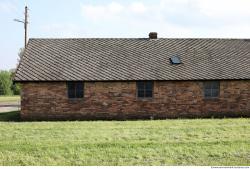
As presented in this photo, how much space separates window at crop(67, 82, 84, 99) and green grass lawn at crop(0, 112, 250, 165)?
5249 millimetres

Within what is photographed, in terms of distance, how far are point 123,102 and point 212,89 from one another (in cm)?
545

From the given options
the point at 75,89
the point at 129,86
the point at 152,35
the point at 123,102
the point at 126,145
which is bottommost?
the point at 126,145

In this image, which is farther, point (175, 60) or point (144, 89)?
point (175, 60)

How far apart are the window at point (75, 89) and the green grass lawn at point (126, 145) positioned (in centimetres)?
525

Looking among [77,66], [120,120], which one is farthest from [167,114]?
[77,66]

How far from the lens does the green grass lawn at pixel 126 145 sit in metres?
11.9

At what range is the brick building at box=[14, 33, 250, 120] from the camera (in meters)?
23.6

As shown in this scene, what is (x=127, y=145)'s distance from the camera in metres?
13.9

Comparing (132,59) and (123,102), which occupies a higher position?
(132,59)

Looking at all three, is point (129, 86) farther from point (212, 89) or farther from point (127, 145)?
point (127, 145)

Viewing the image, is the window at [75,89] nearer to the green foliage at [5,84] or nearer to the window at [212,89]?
the window at [212,89]

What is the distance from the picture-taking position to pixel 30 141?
48.9 feet

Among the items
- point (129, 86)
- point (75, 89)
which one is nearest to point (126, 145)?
point (129, 86)

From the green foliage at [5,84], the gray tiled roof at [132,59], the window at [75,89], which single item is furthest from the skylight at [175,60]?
the green foliage at [5,84]
